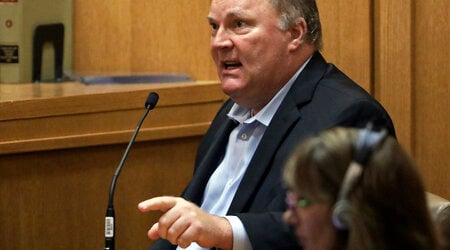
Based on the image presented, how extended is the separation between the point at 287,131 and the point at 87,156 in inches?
35.8

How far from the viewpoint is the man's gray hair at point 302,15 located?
272 cm

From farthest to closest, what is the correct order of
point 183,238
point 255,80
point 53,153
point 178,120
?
point 178,120 → point 53,153 → point 255,80 → point 183,238

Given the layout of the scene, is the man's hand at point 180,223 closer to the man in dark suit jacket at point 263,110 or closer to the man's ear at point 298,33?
the man in dark suit jacket at point 263,110

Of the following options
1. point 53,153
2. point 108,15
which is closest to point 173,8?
point 108,15

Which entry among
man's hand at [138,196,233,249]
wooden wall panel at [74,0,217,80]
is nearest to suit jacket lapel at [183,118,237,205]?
man's hand at [138,196,233,249]

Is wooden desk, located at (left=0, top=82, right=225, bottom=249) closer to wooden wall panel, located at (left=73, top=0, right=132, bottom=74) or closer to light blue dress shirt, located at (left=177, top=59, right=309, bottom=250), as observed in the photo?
wooden wall panel, located at (left=73, top=0, right=132, bottom=74)

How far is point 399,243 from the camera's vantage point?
1.36 m

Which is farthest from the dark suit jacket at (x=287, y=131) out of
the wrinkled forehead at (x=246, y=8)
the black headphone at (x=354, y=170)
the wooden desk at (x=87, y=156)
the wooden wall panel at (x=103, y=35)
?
the wooden wall panel at (x=103, y=35)

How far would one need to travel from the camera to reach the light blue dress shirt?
2.66 metres

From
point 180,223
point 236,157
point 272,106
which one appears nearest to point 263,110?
point 272,106

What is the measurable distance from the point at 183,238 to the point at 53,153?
1.02 m

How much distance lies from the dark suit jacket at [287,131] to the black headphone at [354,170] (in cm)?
98

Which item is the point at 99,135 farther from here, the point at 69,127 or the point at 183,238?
the point at 183,238

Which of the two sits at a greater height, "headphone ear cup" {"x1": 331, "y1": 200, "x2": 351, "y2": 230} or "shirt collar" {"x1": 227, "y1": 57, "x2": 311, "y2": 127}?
"headphone ear cup" {"x1": 331, "y1": 200, "x2": 351, "y2": 230}
